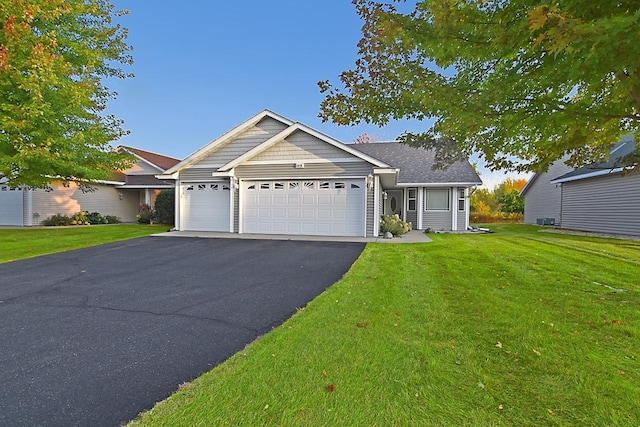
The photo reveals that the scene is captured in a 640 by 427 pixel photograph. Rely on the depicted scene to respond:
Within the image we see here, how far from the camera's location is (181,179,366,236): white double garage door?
1351 cm

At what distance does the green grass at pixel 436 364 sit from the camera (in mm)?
2264

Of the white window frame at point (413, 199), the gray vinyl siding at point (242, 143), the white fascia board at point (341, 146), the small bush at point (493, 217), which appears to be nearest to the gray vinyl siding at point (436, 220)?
the white window frame at point (413, 199)

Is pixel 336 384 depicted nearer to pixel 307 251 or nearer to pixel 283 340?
pixel 283 340

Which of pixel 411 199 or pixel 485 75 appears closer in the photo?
pixel 485 75

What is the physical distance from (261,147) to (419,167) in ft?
31.3

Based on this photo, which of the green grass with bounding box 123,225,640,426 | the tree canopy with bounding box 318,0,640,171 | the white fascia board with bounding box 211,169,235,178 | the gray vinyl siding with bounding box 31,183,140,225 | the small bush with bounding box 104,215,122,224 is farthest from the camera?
the small bush with bounding box 104,215,122,224

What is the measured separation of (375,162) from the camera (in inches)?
504

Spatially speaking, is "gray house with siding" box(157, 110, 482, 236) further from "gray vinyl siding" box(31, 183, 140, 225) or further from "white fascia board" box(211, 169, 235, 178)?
"gray vinyl siding" box(31, 183, 140, 225)

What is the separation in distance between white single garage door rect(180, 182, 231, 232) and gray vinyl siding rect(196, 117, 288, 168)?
1153 mm

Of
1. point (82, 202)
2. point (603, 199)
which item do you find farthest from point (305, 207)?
point (82, 202)

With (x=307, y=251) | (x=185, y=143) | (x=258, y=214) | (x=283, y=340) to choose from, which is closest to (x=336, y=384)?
(x=283, y=340)

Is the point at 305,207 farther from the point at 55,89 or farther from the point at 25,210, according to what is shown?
the point at 25,210

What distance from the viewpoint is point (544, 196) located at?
78.7 feet

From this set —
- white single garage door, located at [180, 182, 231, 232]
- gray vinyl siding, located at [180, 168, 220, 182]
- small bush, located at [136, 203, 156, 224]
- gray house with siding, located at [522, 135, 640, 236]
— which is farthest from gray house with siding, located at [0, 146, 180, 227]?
gray house with siding, located at [522, 135, 640, 236]
